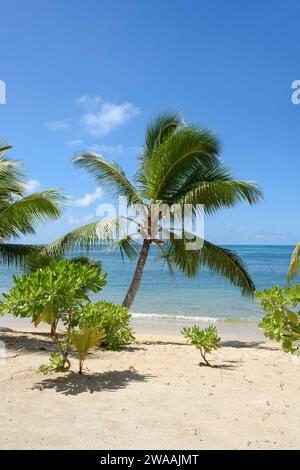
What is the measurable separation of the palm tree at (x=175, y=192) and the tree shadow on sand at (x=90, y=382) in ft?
16.1

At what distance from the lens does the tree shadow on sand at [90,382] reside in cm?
421

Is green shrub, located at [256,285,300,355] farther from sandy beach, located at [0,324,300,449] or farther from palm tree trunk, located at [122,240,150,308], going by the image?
palm tree trunk, located at [122,240,150,308]

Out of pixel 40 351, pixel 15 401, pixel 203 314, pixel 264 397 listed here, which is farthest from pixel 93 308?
pixel 203 314

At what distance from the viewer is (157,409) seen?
11.8ft

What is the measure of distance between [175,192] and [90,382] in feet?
21.3

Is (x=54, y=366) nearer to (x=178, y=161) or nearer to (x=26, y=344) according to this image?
(x=26, y=344)

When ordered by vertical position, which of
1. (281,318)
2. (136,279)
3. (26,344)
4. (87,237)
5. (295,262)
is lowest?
(26,344)

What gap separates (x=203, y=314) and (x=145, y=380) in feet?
39.2

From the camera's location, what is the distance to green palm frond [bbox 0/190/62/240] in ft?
25.9

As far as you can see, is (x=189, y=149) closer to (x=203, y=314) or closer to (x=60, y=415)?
(x=60, y=415)

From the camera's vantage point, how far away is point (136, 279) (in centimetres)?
984

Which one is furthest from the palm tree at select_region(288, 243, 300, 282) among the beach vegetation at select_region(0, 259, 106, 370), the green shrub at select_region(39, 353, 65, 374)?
the green shrub at select_region(39, 353, 65, 374)

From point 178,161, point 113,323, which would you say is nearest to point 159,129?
point 178,161

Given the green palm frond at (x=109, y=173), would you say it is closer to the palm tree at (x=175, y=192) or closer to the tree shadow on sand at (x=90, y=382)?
the palm tree at (x=175, y=192)
